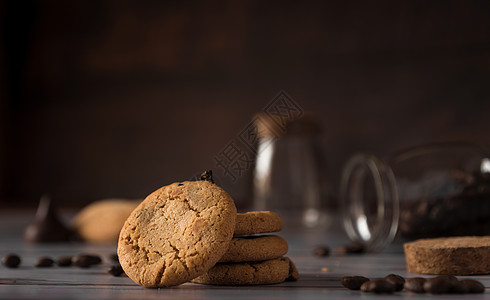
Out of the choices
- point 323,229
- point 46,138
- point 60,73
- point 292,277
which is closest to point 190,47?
point 60,73

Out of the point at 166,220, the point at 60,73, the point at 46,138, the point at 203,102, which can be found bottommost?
the point at 166,220

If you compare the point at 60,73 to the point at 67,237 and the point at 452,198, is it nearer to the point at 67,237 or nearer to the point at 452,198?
the point at 67,237

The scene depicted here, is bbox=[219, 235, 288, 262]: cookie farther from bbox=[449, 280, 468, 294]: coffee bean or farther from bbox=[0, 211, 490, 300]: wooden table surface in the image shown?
bbox=[449, 280, 468, 294]: coffee bean

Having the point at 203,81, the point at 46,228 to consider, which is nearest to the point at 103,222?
the point at 46,228

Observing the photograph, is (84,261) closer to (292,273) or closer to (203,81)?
(292,273)

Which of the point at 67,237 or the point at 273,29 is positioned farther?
the point at 273,29
